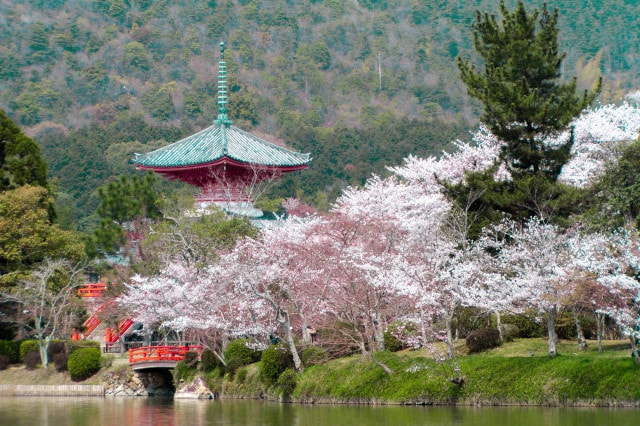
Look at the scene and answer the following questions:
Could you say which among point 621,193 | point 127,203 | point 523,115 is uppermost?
point 127,203

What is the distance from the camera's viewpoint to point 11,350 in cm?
3528

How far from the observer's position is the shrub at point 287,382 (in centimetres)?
2748

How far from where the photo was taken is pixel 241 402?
27781 millimetres

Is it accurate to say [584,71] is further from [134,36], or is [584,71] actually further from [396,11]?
[134,36]

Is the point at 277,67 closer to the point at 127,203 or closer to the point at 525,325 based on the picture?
the point at 127,203

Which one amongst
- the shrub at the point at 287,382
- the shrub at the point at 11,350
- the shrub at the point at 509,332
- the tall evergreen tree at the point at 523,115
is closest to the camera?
the tall evergreen tree at the point at 523,115

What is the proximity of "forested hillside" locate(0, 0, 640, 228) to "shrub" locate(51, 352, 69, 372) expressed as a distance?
132ft

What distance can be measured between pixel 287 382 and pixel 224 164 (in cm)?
1470

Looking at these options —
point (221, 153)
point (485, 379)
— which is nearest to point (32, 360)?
point (221, 153)

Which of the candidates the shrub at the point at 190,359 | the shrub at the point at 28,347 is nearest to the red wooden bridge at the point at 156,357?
the shrub at the point at 190,359

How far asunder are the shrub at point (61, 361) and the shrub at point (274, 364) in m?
8.56

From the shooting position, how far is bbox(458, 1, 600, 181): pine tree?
2588 cm

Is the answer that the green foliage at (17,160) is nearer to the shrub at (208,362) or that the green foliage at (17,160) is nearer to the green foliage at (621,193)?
the shrub at (208,362)

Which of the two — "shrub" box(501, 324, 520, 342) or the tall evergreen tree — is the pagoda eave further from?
"shrub" box(501, 324, 520, 342)
